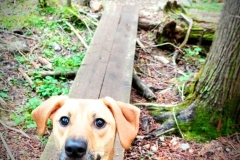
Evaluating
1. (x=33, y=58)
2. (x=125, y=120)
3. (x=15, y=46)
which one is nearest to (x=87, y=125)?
(x=125, y=120)

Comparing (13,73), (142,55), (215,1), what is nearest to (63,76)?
(13,73)

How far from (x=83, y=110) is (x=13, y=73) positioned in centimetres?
327

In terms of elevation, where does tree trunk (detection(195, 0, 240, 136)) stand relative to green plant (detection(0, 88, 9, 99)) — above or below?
above

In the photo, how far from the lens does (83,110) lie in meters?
2.82

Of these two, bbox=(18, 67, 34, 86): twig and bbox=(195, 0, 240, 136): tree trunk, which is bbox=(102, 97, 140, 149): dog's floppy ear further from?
bbox=(18, 67, 34, 86): twig

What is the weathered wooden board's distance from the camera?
14.2 feet

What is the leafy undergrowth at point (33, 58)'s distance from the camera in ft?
15.0

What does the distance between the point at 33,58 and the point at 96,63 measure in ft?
5.78

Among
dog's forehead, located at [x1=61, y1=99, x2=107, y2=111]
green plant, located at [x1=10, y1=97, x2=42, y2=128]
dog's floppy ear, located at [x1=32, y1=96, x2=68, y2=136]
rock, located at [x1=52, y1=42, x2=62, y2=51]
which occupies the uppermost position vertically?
dog's forehead, located at [x1=61, y1=99, x2=107, y2=111]

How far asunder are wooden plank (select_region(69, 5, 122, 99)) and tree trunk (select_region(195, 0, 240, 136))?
1.46 meters

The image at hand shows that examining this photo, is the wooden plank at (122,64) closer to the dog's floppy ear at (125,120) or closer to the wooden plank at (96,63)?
the wooden plank at (96,63)

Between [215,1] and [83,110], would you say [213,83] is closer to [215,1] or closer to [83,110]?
[83,110]

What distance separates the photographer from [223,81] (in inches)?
162

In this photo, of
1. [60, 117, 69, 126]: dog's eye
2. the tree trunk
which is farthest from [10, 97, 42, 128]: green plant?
the tree trunk
